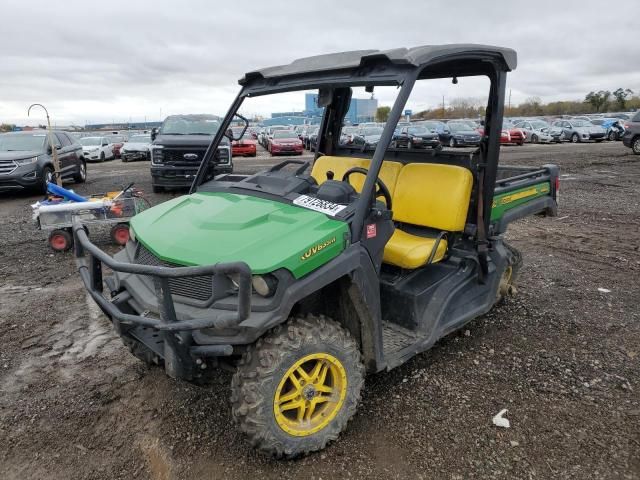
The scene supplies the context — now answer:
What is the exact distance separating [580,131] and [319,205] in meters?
29.1

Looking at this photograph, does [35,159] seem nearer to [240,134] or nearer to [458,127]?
[240,134]

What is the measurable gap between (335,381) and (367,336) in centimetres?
32

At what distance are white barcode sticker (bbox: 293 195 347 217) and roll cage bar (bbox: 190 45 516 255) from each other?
5.5 inches

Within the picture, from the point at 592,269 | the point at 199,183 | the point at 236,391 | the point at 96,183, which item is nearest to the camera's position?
the point at 236,391

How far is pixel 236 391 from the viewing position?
2.50m

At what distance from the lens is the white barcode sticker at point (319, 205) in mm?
2881

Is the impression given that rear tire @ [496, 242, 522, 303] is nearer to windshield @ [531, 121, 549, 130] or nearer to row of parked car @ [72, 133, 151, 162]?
row of parked car @ [72, 133, 151, 162]

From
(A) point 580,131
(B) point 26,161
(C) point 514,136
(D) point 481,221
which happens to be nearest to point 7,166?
(B) point 26,161

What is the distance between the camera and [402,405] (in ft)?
10.6

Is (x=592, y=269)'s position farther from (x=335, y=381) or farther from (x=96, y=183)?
(x=96, y=183)

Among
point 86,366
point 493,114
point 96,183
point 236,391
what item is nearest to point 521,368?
point 493,114

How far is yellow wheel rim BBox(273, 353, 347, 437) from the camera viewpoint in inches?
103

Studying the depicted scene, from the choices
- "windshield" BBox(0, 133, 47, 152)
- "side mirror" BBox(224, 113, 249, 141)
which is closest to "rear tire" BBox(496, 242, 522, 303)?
"side mirror" BBox(224, 113, 249, 141)

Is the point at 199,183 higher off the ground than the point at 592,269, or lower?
higher
